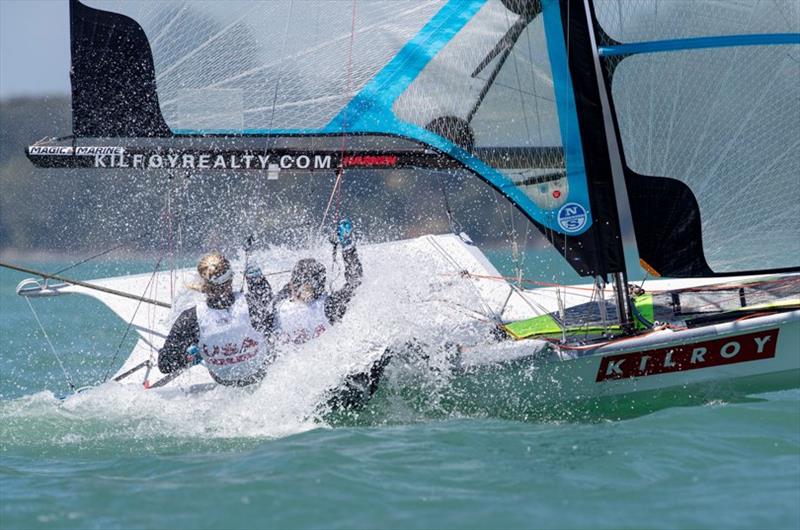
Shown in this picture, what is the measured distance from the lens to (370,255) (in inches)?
218

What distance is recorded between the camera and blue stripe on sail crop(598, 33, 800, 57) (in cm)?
456

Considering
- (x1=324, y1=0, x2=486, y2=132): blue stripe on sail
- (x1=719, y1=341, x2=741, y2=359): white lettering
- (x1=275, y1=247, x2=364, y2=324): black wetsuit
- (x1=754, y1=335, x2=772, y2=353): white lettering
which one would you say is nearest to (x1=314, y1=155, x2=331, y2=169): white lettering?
(x1=324, y1=0, x2=486, y2=132): blue stripe on sail

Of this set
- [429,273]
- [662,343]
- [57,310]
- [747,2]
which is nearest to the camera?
[662,343]

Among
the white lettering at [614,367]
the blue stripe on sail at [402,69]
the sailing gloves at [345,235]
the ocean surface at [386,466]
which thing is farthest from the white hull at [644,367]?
the blue stripe on sail at [402,69]

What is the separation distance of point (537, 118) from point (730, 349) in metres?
1.45

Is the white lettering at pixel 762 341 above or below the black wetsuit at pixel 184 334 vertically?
below

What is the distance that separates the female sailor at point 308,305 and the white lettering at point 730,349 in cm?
174

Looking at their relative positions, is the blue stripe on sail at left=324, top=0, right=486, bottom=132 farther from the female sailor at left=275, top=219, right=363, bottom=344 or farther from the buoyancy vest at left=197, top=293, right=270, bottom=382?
the buoyancy vest at left=197, top=293, right=270, bottom=382

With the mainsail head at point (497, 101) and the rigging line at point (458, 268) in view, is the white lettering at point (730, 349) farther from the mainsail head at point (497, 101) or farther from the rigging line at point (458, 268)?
the rigging line at point (458, 268)

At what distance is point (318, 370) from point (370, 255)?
49.1 inches

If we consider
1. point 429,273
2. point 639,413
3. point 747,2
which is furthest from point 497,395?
point 747,2

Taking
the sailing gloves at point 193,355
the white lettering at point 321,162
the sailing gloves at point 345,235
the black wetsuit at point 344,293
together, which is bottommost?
the sailing gloves at point 193,355

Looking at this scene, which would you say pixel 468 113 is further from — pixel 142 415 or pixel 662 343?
pixel 142 415

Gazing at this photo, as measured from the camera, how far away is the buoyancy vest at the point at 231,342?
4398mm
